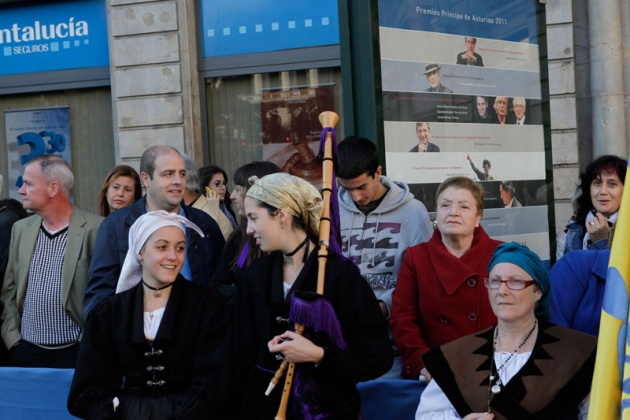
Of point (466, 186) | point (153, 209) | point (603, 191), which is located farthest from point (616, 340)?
point (603, 191)

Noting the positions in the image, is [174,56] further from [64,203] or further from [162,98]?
[64,203]

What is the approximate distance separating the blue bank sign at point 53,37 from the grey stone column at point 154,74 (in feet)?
1.44

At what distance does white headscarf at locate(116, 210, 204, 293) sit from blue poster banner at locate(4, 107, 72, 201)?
26.5 ft

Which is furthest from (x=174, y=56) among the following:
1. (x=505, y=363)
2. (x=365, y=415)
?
(x=505, y=363)

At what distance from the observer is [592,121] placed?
10.1m

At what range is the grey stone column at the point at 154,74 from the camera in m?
11.0

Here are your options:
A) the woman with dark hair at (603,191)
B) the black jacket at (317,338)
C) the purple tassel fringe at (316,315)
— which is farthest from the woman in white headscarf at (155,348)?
the woman with dark hair at (603,191)

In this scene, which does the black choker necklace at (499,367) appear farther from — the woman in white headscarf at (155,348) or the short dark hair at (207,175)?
the short dark hair at (207,175)

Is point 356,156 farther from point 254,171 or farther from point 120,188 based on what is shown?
point 120,188

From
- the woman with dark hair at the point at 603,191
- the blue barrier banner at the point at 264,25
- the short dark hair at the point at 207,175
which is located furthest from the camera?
the blue barrier banner at the point at 264,25

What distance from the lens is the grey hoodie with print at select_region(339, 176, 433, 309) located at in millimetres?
4684

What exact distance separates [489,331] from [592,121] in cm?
726

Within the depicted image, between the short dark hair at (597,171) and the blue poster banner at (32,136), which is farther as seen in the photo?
the blue poster banner at (32,136)

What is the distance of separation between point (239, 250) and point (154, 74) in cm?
675
